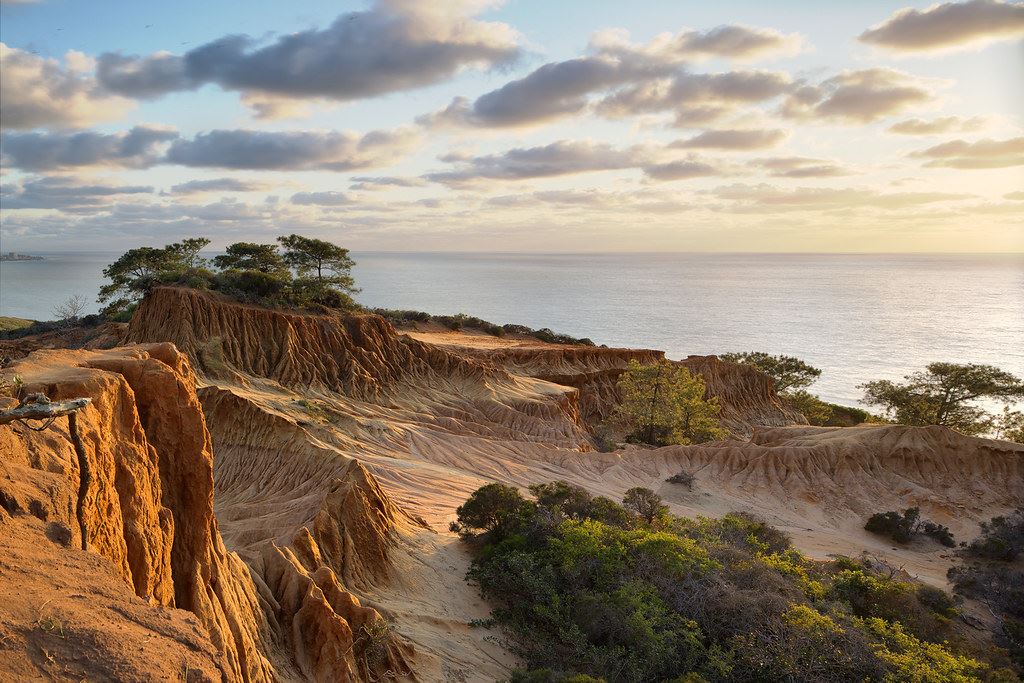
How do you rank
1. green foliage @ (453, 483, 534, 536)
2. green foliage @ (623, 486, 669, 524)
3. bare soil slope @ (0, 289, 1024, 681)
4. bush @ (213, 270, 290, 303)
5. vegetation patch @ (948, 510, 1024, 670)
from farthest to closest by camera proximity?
1. bush @ (213, 270, 290, 303)
2. green foliage @ (623, 486, 669, 524)
3. green foliage @ (453, 483, 534, 536)
4. vegetation patch @ (948, 510, 1024, 670)
5. bare soil slope @ (0, 289, 1024, 681)

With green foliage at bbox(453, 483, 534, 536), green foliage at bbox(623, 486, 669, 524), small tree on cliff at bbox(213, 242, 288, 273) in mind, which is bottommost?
green foliage at bbox(623, 486, 669, 524)

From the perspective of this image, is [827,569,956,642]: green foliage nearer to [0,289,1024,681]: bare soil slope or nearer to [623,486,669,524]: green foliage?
[0,289,1024,681]: bare soil slope

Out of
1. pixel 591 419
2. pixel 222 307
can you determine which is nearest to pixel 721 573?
pixel 222 307

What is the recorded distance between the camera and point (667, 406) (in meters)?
37.5

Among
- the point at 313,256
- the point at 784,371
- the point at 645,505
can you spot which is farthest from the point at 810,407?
the point at 313,256

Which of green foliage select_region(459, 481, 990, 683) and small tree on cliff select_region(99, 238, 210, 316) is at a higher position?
small tree on cliff select_region(99, 238, 210, 316)

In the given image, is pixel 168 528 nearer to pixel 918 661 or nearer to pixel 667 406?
pixel 918 661

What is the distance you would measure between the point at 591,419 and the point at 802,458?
64.0 ft

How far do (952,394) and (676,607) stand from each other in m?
36.7

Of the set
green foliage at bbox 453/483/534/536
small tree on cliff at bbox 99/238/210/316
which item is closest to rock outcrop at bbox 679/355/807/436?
green foliage at bbox 453/483/534/536

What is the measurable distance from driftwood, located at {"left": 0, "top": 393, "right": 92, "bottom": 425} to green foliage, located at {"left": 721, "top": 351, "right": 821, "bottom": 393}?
171ft

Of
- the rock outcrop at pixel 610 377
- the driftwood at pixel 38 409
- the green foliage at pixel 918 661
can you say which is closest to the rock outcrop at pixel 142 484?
the driftwood at pixel 38 409

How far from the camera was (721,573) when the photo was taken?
13859 millimetres

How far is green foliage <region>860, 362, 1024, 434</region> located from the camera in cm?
3788
